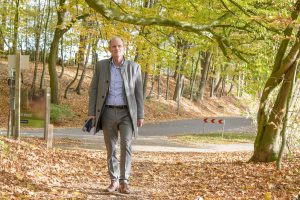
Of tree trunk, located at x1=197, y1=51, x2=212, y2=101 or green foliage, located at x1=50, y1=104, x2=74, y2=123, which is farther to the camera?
tree trunk, located at x1=197, y1=51, x2=212, y2=101

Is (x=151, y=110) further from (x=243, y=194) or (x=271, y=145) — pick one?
(x=243, y=194)

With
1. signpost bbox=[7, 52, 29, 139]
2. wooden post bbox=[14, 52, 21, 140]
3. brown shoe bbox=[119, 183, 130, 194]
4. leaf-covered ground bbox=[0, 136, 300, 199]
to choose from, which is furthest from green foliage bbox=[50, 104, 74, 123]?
brown shoe bbox=[119, 183, 130, 194]

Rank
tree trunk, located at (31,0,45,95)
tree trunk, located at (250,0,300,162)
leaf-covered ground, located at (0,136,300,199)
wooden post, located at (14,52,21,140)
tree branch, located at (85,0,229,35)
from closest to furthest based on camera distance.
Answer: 1. leaf-covered ground, located at (0,136,300,199)
2. tree branch, located at (85,0,229,35)
3. tree trunk, located at (250,0,300,162)
4. wooden post, located at (14,52,21,140)
5. tree trunk, located at (31,0,45,95)

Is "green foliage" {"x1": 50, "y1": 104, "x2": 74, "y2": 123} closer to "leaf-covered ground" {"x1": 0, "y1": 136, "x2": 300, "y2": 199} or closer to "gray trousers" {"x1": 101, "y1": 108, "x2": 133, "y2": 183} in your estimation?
"leaf-covered ground" {"x1": 0, "y1": 136, "x2": 300, "y2": 199}

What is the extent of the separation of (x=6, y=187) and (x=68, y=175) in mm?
1789

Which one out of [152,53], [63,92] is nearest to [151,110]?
[63,92]

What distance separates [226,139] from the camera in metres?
20.6

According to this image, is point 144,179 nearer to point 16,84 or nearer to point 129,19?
point 129,19

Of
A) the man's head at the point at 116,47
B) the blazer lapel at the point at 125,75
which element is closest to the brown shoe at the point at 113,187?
the blazer lapel at the point at 125,75

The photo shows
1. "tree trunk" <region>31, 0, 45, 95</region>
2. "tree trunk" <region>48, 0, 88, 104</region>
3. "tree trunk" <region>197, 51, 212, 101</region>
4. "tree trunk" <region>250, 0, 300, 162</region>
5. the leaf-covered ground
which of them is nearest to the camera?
the leaf-covered ground

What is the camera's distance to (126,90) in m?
5.35

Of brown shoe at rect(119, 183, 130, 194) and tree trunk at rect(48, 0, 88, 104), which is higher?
tree trunk at rect(48, 0, 88, 104)

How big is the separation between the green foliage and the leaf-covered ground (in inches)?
536

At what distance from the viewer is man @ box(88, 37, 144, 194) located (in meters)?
5.39
